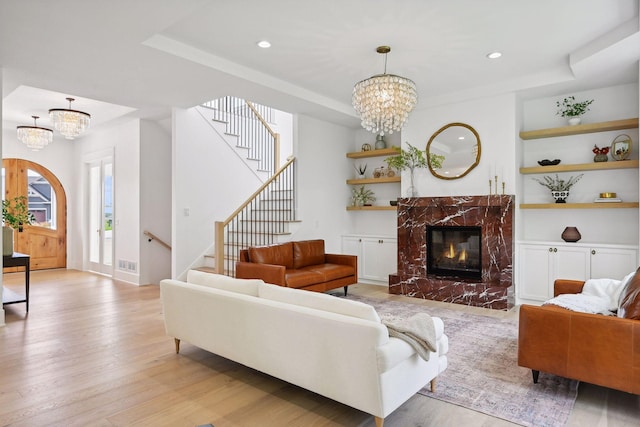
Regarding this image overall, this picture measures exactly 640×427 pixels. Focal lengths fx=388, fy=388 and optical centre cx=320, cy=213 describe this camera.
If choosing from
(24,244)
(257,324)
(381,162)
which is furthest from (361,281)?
(24,244)

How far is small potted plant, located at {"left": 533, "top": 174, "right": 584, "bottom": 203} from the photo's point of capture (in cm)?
528

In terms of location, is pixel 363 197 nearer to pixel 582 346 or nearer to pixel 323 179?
pixel 323 179

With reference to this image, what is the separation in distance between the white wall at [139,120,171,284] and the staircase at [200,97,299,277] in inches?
43.7

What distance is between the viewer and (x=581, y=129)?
5.09 metres

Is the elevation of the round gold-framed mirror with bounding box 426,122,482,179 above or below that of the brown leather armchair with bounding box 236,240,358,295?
above

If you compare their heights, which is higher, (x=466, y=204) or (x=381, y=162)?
(x=381, y=162)

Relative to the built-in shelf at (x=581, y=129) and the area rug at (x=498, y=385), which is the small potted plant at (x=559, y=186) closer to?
the built-in shelf at (x=581, y=129)

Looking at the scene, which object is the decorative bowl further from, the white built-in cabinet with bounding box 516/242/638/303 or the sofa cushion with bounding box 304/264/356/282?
the sofa cushion with bounding box 304/264/356/282

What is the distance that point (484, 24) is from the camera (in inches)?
143

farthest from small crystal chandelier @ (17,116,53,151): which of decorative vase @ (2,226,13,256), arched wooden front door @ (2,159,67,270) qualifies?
decorative vase @ (2,226,13,256)

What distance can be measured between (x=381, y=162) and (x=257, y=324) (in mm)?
5150

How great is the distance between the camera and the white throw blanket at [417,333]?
2312mm

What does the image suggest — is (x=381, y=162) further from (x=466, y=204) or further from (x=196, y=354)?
(x=196, y=354)

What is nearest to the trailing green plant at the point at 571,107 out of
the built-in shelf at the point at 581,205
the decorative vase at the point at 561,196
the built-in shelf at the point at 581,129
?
the built-in shelf at the point at 581,129
